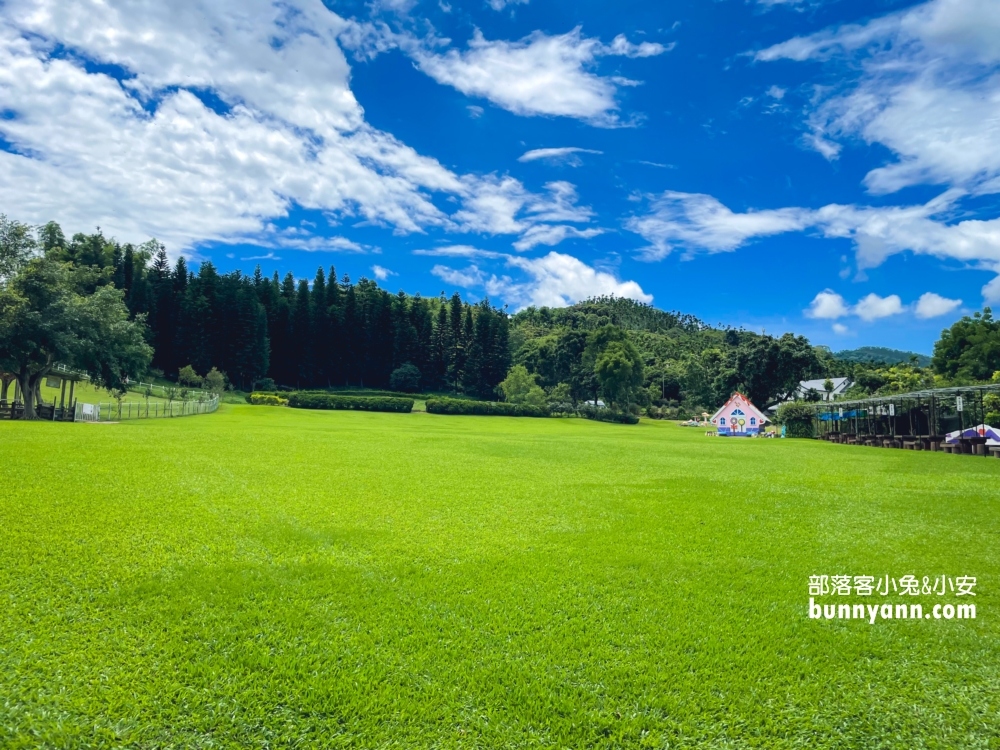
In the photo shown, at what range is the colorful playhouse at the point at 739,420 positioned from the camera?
4406cm

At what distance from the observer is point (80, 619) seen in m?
4.49

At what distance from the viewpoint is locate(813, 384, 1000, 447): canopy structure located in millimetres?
27781

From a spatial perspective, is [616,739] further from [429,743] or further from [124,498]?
[124,498]

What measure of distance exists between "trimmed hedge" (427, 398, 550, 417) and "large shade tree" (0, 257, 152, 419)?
1112 inches

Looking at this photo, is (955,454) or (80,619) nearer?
(80,619)

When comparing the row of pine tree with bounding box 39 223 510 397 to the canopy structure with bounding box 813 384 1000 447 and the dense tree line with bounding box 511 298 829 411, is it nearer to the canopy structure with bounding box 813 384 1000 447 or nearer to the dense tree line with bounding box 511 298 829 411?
the dense tree line with bounding box 511 298 829 411

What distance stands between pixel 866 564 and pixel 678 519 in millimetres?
2663

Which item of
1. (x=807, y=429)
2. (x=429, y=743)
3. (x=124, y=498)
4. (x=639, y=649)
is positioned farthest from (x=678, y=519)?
(x=807, y=429)

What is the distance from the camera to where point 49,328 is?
26578 mm

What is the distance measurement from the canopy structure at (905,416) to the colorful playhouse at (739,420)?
4291 mm

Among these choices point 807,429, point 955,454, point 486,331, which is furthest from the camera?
point 486,331

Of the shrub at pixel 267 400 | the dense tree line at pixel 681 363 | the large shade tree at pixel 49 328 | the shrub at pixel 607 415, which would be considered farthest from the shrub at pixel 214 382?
the dense tree line at pixel 681 363

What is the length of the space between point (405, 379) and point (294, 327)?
15033 mm

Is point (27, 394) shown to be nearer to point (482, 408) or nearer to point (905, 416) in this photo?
point (482, 408)
